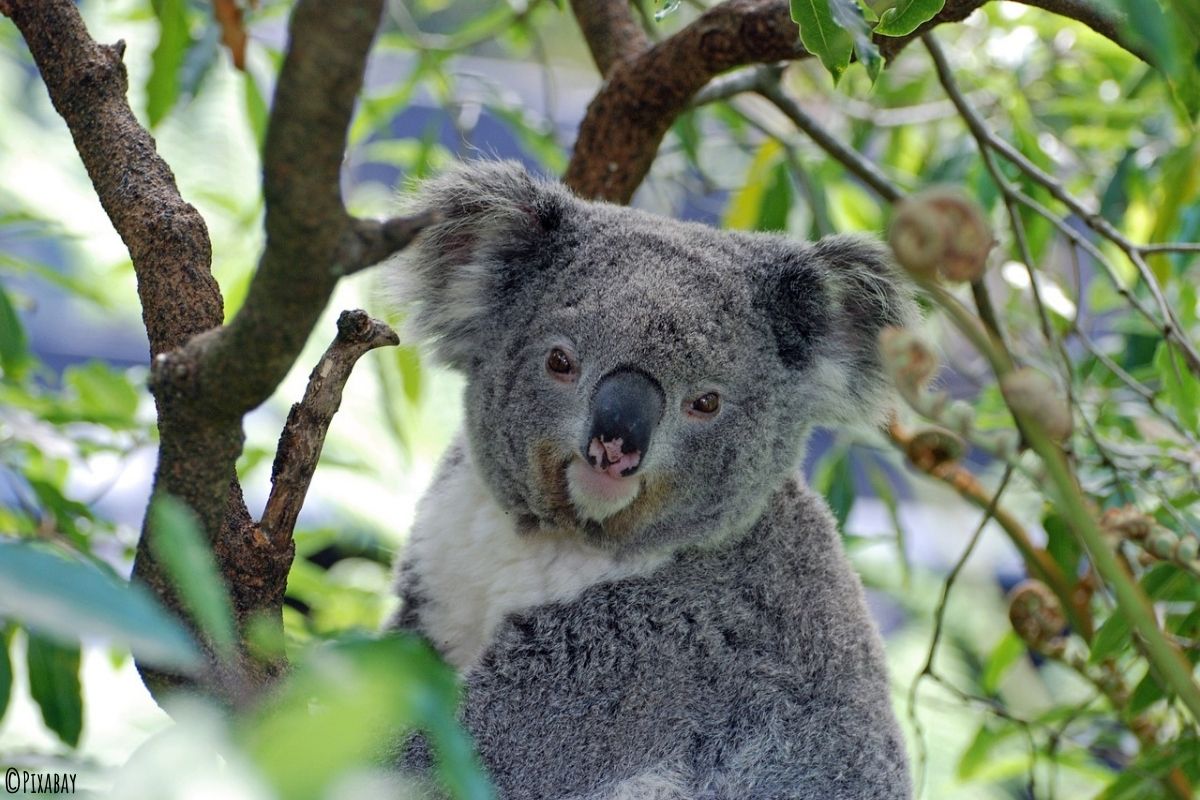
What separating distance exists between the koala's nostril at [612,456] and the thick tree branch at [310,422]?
1.35 ft

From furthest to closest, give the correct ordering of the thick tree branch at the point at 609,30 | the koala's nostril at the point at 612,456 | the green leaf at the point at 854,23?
1. the thick tree branch at the point at 609,30
2. the koala's nostril at the point at 612,456
3. the green leaf at the point at 854,23

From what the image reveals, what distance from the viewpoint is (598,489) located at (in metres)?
1.85

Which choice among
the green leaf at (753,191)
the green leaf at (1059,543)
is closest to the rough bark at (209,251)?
the green leaf at (1059,543)

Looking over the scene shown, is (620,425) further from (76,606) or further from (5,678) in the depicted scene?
(76,606)

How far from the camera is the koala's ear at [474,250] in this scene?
6.80ft

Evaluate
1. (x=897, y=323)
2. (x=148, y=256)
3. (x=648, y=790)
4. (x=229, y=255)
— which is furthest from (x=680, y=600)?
(x=229, y=255)

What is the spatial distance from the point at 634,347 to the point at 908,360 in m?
0.94

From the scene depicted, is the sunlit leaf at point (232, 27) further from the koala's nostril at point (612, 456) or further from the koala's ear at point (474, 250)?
the koala's nostril at point (612, 456)

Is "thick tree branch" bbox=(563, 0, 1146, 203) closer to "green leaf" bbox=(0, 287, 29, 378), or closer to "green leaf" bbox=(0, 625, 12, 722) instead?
"green leaf" bbox=(0, 287, 29, 378)

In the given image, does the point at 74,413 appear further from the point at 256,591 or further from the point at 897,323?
the point at 897,323

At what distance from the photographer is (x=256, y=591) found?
1463 millimetres

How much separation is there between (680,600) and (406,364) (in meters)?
1.63

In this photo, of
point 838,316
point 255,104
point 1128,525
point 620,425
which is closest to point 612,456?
point 620,425

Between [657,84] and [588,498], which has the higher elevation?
[657,84]
